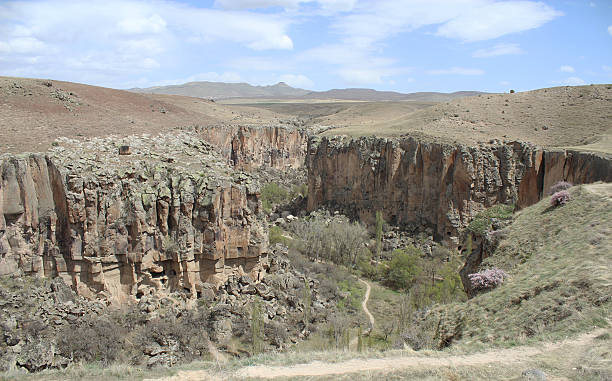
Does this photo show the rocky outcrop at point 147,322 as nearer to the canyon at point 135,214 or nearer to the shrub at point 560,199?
the canyon at point 135,214

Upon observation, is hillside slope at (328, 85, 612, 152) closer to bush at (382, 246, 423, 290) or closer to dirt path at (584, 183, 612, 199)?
bush at (382, 246, 423, 290)

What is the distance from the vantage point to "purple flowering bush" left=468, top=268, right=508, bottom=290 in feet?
54.1

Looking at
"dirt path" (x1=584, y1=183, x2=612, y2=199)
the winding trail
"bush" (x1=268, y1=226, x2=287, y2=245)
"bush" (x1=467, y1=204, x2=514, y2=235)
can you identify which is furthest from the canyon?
"bush" (x1=268, y1=226, x2=287, y2=245)

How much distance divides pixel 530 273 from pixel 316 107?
13438 cm

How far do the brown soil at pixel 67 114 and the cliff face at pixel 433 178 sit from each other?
1761cm

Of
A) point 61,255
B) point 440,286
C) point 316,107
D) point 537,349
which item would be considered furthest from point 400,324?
point 316,107

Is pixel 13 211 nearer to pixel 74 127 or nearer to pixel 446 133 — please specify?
pixel 74 127

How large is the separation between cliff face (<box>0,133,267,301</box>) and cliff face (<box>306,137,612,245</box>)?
2011 cm

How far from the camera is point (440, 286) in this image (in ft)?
93.5

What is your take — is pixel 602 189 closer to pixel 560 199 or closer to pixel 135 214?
pixel 560 199

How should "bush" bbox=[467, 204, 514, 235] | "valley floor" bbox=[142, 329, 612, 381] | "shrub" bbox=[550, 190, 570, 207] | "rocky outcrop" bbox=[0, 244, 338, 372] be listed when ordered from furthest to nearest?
"bush" bbox=[467, 204, 514, 235] < "shrub" bbox=[550, 190, 570, 207] < "rocky outcrop" bbox=[0, 244, 338, 372] < "valley floor" bbox=[142, 329, 612, 381]

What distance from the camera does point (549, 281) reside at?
567 inches

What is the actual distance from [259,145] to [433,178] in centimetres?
2886

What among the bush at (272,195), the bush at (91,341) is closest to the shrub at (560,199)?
the bush at (91,341)
